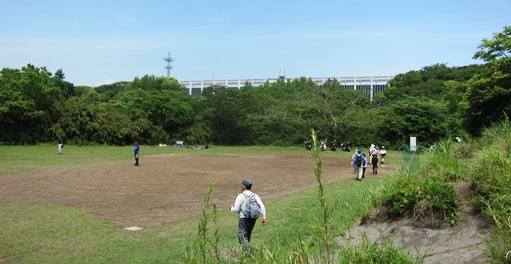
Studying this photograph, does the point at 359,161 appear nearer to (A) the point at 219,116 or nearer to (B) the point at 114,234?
(B) the point at 114,234

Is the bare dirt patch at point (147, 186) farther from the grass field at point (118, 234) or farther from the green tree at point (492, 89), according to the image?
the green tree at point (492, 89)

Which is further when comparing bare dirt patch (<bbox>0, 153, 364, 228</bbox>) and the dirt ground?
bare dirt patch (<bbox>0, 153, 364, 228</bbox>)

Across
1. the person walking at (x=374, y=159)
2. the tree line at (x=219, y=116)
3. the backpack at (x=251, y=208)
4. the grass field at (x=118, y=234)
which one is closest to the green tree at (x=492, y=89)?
the person walking at (x=374, y=159)

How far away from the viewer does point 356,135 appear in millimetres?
46312

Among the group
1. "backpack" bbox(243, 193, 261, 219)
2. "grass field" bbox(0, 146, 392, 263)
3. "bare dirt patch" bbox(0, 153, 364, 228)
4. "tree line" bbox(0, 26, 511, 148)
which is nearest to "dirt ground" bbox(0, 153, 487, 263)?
"bare dirt patch" bbox(0, 153, 364, 228)

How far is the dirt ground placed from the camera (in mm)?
6734

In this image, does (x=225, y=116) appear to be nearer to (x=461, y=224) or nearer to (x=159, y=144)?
(x=159, y=144)

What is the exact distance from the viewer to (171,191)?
1606 cm

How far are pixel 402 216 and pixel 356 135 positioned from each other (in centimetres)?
3970

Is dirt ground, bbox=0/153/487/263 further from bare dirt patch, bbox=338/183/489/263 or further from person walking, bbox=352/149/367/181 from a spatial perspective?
person walking, bbox=352/149/367/181

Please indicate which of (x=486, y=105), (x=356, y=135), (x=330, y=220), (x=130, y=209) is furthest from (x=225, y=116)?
(x=330, y=220)

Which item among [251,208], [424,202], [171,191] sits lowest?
[171,191]

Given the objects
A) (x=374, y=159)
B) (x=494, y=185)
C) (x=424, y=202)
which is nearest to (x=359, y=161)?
(x=374, y=159)

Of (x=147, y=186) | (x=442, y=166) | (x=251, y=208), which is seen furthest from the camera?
(x=147, y=186)
